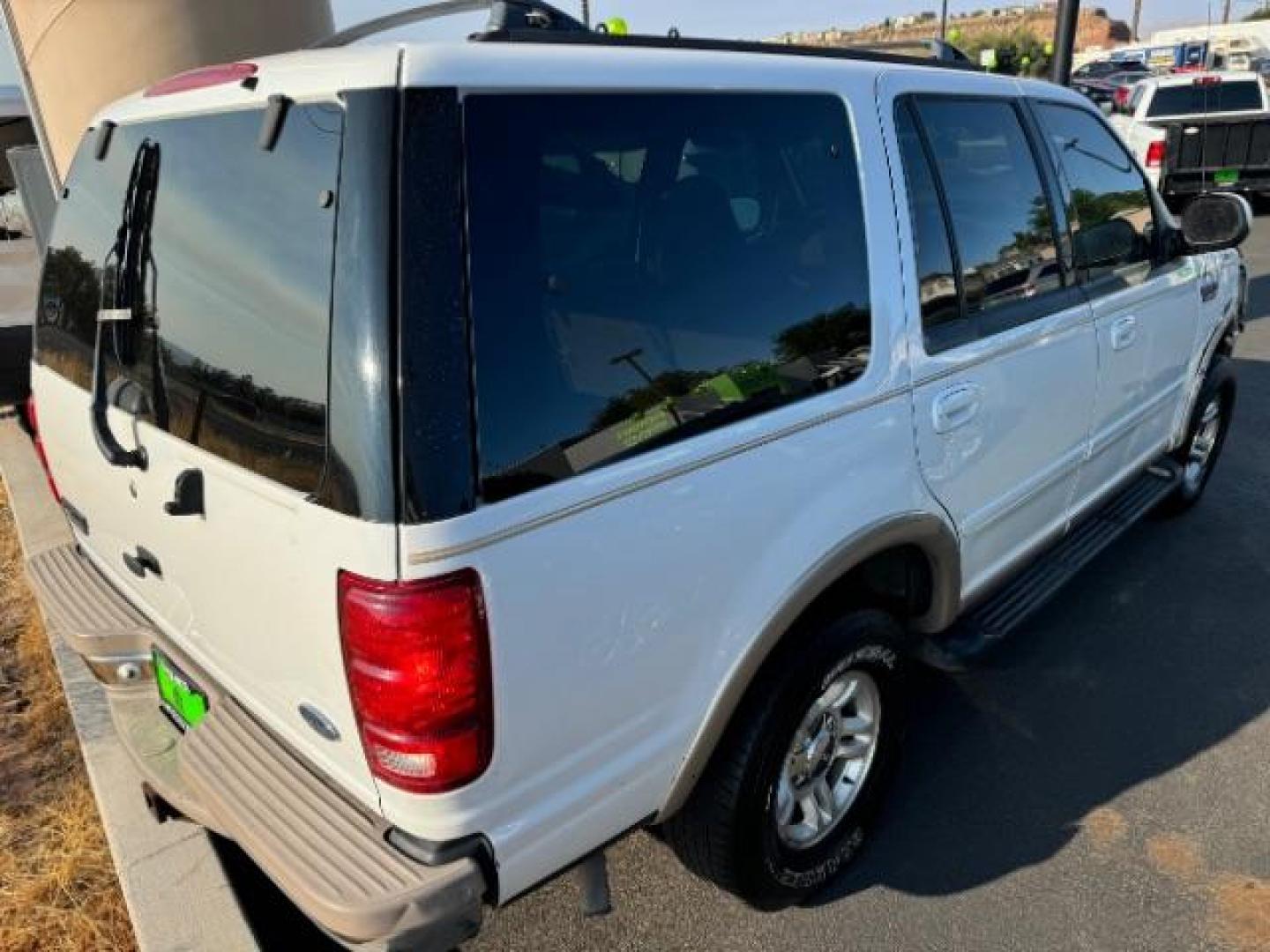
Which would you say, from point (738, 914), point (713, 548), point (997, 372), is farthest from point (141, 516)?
point (997, 372)

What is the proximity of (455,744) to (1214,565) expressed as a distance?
153 inches

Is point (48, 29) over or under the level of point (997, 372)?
over

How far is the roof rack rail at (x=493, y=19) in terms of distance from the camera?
179 centimetres

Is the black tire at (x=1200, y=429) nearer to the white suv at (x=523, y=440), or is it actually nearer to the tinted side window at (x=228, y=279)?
the white suv at (x=523, y=440)

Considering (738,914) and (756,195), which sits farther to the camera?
(738,914)

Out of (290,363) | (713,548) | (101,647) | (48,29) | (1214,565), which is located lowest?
(1214,565)

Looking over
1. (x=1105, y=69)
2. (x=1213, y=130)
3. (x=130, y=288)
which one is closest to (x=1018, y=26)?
(x=1105, y=69)

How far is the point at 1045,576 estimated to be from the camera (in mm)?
3160

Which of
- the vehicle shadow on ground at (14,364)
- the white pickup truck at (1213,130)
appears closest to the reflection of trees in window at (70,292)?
the vehicle shadow on ground at (14,364)

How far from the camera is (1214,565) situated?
162 inches

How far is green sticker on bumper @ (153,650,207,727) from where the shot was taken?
81.0 inches

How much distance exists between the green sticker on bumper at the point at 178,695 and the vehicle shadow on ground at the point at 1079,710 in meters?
1.65

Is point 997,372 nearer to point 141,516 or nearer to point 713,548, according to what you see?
point 713,548

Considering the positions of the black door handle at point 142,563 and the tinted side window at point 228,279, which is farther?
the black door handle at point 142,563
